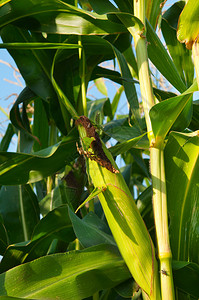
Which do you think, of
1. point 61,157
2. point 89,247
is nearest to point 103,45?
point 61,157

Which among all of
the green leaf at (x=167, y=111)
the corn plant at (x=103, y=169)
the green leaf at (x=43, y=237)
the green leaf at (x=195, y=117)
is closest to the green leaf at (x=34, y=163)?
the corn plant at (x=103, y=169)

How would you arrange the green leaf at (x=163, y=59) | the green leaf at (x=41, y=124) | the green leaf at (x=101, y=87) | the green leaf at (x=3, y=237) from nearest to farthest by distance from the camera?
the green leaf at (x=163, y=59) < the green leaf at (x=3, y=237) < the green leaf at (x=41, y=124) < the green leaf at (x=101, y=87)

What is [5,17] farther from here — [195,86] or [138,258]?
[138,258]

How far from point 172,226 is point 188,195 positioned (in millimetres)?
74

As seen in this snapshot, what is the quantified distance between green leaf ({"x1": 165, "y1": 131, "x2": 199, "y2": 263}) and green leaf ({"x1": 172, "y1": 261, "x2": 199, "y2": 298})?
0.16 feet

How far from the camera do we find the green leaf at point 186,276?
63cm

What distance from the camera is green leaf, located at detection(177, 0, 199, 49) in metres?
0.65

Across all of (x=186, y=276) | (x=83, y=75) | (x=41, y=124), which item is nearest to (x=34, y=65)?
(x=83, y=75)

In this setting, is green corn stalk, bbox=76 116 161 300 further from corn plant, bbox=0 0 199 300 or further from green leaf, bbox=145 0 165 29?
green leaf, bbox=145 0 165 29

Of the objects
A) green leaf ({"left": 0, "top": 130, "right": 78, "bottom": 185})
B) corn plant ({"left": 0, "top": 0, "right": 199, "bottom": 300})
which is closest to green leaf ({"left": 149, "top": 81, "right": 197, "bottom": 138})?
corn plant ({"left": 0, "top": 0, "right": 199, "bottom": 300})

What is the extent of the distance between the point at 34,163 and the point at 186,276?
0.40 meters

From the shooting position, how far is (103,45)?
938mm

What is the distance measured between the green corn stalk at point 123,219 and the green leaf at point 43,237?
16 cm

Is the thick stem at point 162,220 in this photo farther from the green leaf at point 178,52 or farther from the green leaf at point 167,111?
the green leaf at point 178,52
